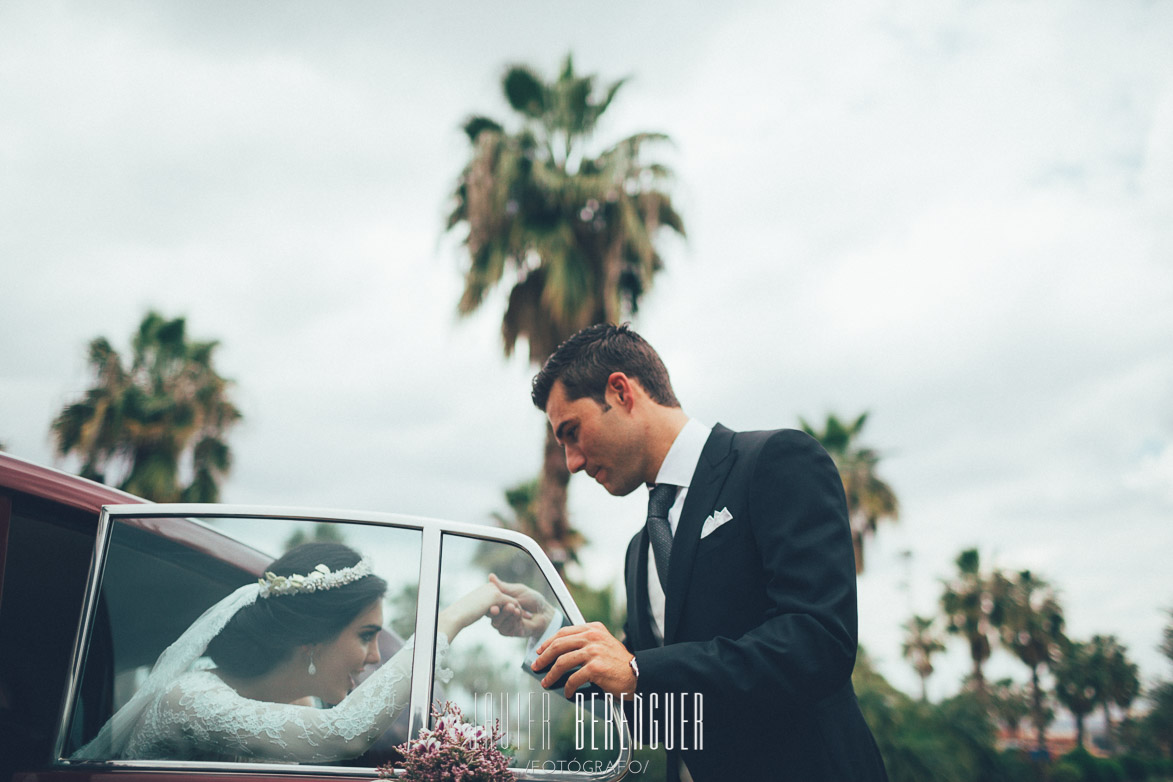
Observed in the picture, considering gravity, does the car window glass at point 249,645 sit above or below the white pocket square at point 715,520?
below

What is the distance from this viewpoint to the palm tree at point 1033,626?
105 ft

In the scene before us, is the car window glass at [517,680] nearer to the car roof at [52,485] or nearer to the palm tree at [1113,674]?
the car roof at [52,485]

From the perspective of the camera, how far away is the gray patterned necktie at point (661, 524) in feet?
6.71

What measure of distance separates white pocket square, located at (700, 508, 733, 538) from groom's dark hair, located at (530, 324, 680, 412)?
0.49m

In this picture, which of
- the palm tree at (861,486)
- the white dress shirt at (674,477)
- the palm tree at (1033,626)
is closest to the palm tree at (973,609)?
the palm tree at (1033,626)

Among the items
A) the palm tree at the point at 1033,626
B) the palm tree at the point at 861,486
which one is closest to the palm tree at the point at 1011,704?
the palm tree at the point at 1033,626

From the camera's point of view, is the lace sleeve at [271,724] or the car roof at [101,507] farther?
the car roof at [101,507]

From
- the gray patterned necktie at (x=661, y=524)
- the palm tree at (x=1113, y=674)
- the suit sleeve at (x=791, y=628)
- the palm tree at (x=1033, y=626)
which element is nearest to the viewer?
the suit sleeve at (x=791, y=628)

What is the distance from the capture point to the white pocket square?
6.35 ft

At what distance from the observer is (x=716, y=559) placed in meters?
1.91

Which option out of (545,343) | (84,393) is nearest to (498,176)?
(545,343)

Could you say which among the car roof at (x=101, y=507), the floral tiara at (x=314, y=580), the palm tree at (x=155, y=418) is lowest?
the floral tiara at (x=314, y=580)

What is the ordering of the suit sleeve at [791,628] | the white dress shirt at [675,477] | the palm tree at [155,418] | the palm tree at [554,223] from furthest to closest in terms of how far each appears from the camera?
the palm tree at [155,418]
the palm tree at [554,223]
the white dress shirt at [675,477]
the suit sleeve at [791,628]

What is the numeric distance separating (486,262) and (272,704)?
397 inches
